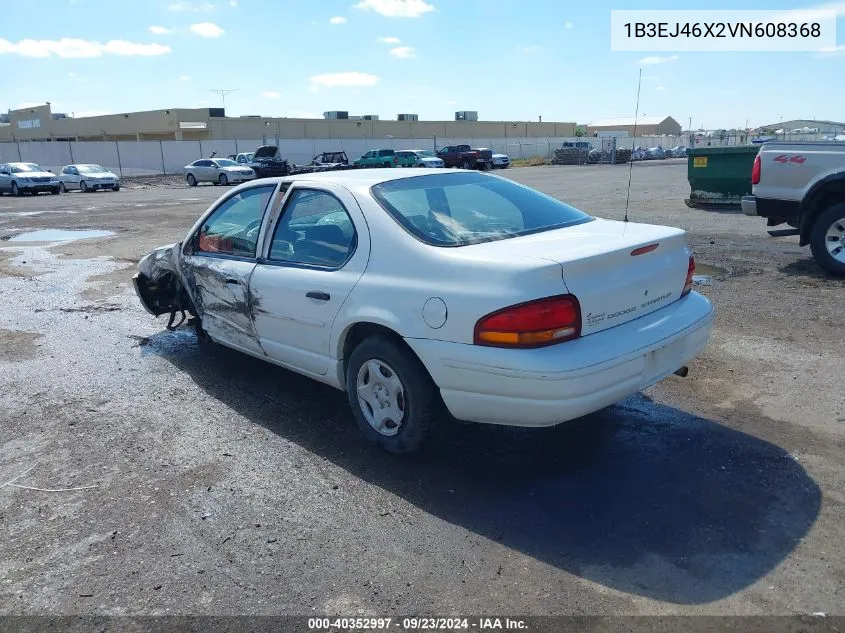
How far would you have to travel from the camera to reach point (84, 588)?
2928 mm

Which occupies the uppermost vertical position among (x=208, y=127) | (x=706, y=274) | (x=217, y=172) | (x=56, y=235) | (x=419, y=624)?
(x=208, y=127)

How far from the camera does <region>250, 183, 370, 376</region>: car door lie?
4.06 m

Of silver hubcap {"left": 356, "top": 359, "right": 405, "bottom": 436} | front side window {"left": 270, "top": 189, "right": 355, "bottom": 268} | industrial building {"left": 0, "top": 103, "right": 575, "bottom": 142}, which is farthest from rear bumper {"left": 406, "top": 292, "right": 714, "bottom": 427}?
industrial building {"left": 0, "top": 103, "right": 575, "bottom": 142}

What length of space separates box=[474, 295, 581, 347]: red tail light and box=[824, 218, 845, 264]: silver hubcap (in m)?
6.25

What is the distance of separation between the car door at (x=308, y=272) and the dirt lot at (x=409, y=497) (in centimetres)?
54

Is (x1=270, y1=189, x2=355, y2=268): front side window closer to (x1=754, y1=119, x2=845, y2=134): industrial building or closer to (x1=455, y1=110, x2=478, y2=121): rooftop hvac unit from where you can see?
(x1=754, y1=119, x2=845, y2=134): industrial building

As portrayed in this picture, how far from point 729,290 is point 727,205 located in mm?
8460

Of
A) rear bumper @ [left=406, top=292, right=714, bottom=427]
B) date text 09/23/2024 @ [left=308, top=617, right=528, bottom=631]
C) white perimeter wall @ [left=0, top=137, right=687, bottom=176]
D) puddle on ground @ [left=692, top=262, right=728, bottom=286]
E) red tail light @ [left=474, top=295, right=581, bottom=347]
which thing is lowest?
date text 09/23/2024 @ [left=308, top=617, right=528, bottom=631]

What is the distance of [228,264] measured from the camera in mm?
4969

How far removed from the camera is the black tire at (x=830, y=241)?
8.03 meters

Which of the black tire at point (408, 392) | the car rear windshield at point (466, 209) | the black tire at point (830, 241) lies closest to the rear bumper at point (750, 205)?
the black tire at point (830, 241)

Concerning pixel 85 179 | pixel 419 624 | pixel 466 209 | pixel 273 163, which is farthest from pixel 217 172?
pixel 419 624

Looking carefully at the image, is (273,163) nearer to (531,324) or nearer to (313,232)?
(313,232)

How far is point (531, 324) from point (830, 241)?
6.53 m
